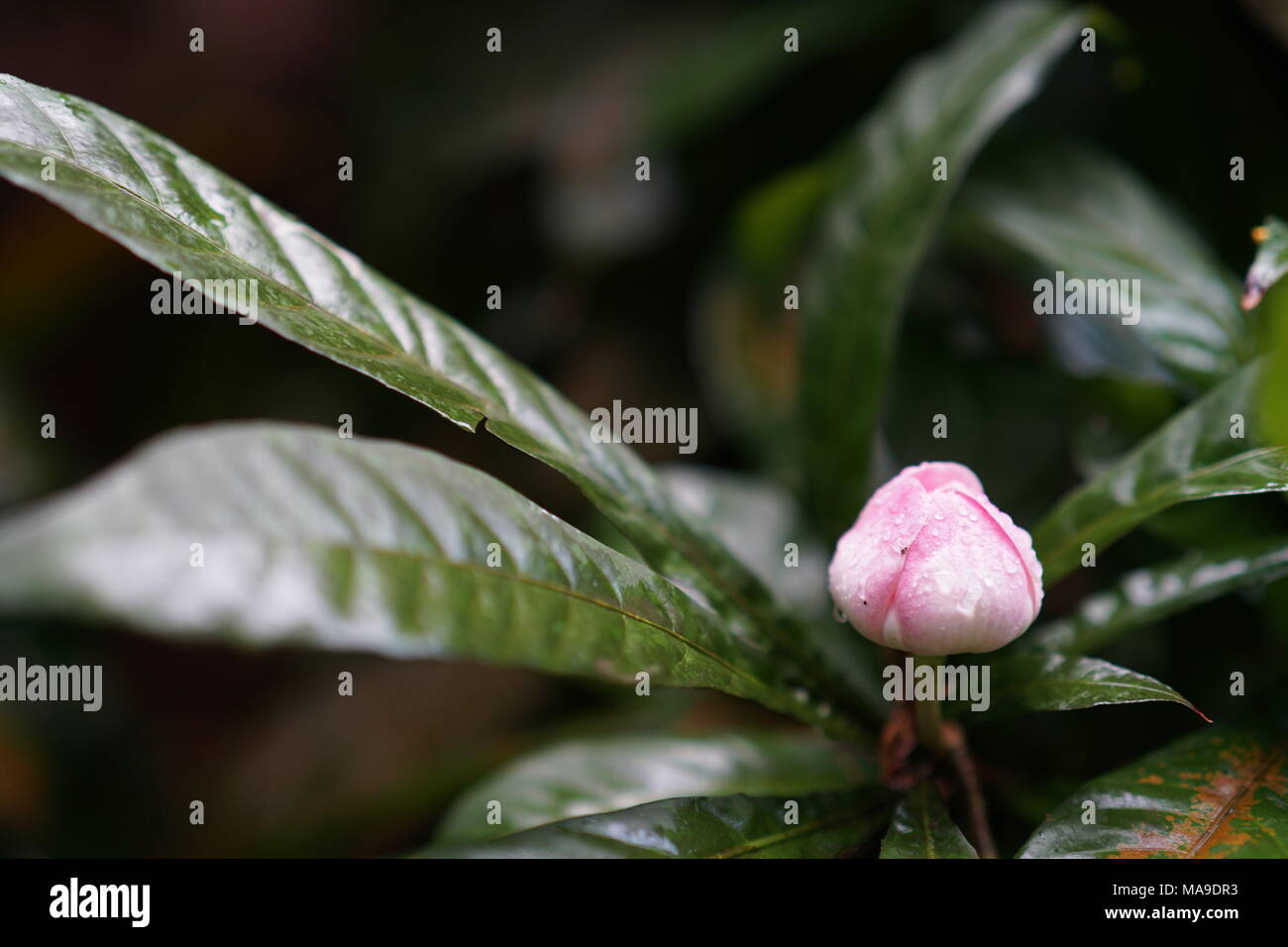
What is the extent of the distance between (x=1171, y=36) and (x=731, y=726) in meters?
0.92

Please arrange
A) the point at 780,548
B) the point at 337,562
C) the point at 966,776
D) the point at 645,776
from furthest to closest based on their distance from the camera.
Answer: the point at 780,548, the point at 645,776, the point at 966,776, the point at 337,562

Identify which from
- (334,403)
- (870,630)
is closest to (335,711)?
(334,403)

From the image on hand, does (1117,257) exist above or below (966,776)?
above

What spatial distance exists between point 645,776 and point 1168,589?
1.40 feet

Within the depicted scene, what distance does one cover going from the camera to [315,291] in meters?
0.55

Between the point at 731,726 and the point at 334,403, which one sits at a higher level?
the point at 334,403

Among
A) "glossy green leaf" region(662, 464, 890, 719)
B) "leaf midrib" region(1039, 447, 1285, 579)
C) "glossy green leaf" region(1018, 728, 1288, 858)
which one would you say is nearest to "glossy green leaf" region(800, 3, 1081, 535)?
"glossy green leaf" region(662, 464, 890, 719)

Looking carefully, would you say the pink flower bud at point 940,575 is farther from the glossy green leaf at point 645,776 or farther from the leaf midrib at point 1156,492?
the glossy green leaf at point 645,776

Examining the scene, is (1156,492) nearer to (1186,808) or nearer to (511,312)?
(1186,808)

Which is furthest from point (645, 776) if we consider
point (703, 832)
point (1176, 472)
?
point (1176, 472)

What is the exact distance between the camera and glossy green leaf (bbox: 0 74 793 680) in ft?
1.55

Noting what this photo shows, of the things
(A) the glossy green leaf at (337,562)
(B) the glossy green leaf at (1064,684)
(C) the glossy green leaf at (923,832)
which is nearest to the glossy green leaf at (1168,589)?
(B) the glossy green leaf at (1064,684)

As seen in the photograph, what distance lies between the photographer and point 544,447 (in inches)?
22.6
